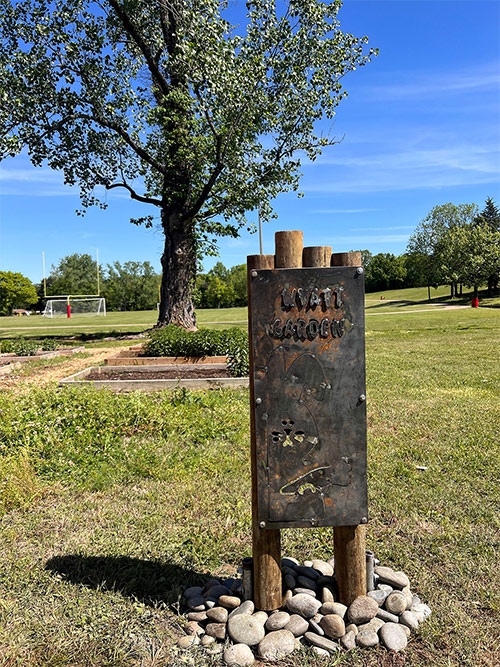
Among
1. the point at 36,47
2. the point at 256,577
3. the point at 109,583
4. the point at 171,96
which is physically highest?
the point at 36,47

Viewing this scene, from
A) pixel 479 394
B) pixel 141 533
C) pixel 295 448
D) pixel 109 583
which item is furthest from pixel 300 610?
pixel 479 394

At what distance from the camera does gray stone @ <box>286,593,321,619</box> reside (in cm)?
253

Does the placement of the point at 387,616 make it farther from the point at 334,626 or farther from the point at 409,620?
the point at 334,626

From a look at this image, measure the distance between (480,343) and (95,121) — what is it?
1471 centimetres

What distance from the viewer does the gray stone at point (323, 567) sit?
2.91 metres

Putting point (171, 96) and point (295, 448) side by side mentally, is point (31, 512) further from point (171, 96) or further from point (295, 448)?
point (171, 96)

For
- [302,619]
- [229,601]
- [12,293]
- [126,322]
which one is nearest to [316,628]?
[302,619]

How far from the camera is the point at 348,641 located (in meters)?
2.41

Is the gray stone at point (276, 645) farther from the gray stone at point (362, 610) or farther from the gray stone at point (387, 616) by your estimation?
the gray stone at point (387, 616)

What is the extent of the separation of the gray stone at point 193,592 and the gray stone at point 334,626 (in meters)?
0.76

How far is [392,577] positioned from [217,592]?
102 centimetres

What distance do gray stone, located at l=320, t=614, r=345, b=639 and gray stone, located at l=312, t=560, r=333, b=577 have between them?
413 millimetres

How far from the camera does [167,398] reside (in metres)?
7.08

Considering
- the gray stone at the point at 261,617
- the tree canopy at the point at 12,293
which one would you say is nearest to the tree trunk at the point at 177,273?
the gray stone at the point at 261,617
